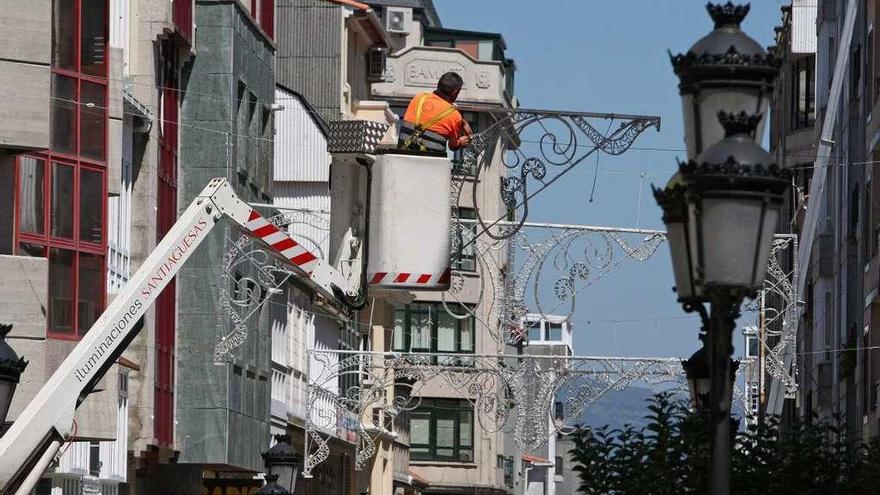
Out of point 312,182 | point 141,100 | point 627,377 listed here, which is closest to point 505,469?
point 312,182

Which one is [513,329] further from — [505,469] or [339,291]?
[505,469]

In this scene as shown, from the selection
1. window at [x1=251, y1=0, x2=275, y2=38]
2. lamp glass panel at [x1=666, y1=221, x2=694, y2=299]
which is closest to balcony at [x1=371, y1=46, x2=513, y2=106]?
window at [x1=251, y1=0, x2=275, y2=38]

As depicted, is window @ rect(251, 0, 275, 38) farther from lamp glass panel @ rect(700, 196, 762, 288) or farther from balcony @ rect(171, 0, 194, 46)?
lamp glass panel @ rect(700, 196, 762, 288)

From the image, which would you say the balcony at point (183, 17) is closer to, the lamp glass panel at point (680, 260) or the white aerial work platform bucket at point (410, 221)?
the white aerial work platform bucket at point (410, 221)

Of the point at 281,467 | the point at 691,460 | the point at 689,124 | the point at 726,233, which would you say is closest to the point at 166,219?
the point at 281,467

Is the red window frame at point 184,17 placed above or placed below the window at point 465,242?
above

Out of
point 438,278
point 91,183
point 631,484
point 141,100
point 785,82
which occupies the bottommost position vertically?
point 631,484

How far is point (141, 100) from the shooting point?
36.4 metres

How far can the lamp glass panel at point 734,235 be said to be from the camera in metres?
10.6

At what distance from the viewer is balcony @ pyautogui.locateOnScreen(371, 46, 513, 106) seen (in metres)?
77.4

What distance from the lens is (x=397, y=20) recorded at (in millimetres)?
80500

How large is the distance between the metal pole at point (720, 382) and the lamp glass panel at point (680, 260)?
21 cm

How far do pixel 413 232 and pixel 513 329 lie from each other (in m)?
21.8

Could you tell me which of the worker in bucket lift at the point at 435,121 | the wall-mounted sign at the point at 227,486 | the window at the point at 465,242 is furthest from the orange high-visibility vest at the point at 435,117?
the wall-mounted sign at the point at 227,486
